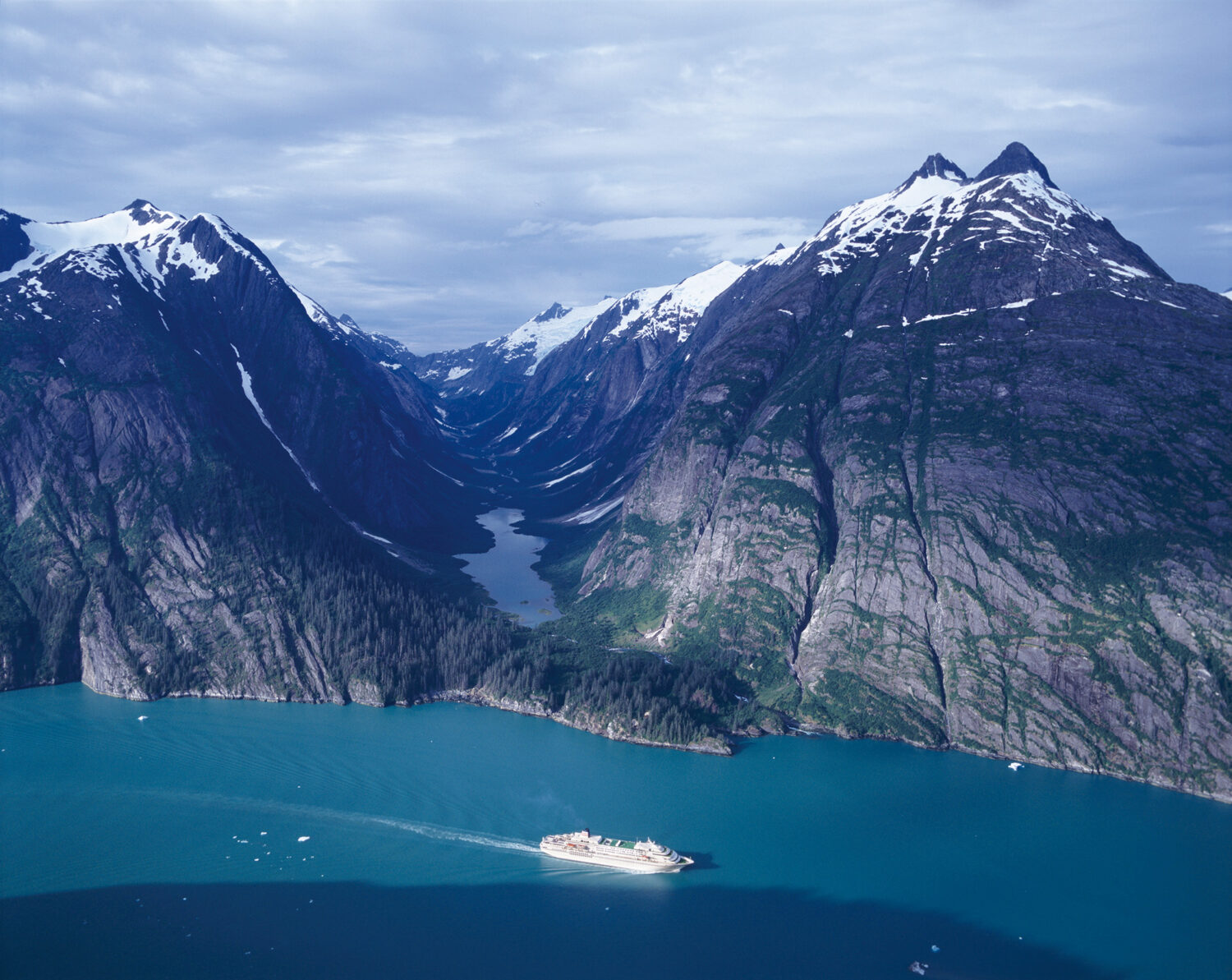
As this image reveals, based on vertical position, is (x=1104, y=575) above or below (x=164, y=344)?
below

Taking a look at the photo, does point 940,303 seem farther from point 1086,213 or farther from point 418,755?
point 418,755

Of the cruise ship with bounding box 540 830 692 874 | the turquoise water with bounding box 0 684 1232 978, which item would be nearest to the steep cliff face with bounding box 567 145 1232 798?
the turquoise water with bounding box 0 684 1232 978

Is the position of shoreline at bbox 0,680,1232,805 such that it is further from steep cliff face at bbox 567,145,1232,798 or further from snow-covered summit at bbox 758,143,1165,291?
snow-covered summit at bbox 758,143,1165,291

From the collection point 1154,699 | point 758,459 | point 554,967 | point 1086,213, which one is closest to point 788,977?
point 554,967

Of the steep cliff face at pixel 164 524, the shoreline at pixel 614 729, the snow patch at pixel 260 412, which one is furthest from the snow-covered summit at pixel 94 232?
the shoreline at pixel 614 729

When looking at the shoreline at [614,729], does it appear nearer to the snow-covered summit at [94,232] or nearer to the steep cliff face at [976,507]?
the steep cliff face at [976,507]
